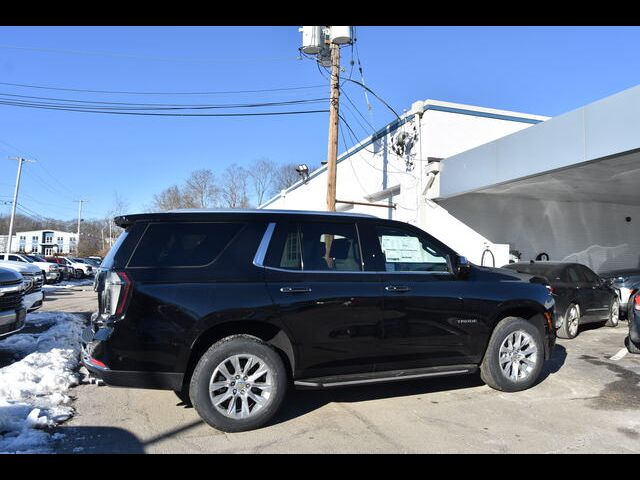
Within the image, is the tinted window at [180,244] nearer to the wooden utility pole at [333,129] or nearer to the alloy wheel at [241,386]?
the alloy wheel at [241,386]

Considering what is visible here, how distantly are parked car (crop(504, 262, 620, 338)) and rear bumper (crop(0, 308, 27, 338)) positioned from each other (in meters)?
8.87

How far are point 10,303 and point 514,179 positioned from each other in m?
10.3

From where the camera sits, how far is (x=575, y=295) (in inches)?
365

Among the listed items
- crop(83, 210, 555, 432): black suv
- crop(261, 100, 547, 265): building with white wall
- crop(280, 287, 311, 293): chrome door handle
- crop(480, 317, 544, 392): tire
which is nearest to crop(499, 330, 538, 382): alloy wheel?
crop(480, 317, 544, 392): tire

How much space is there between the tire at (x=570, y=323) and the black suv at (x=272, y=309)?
4577 mm

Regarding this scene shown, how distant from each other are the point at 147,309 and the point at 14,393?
205 cm

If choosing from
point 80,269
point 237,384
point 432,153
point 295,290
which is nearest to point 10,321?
point 237,384

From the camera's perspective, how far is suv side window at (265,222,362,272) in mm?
4617

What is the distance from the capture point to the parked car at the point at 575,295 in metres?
9.09

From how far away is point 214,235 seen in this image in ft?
14.7

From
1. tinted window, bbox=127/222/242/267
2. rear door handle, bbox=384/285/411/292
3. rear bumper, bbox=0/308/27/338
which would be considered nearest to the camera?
Result: tinted window, bbox=127/222/242/267

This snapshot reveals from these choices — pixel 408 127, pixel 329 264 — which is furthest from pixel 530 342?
pixel 408 127

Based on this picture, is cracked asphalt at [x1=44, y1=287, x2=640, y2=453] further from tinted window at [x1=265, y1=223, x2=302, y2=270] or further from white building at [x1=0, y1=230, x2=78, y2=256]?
white building at [x1=0, y1=230, x2=78, y2=256]

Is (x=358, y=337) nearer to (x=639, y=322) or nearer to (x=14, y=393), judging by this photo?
(x=14, y=393)
